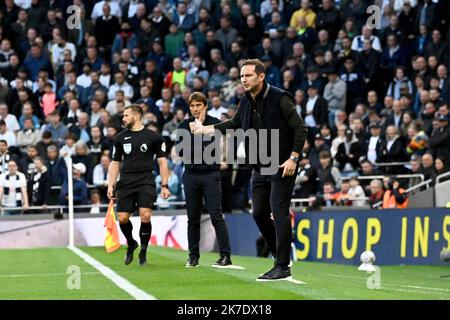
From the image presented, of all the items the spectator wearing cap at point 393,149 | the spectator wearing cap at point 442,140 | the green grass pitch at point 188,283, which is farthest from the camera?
the spectator wearing cap at point 393,149

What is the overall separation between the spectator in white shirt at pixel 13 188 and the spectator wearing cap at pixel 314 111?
6363mm

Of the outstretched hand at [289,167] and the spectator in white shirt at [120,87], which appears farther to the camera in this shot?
the spectator in white shirt at [120,87]

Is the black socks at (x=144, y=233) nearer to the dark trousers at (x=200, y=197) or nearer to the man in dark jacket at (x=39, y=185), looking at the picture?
the dark trousers at (x=200, y=197)

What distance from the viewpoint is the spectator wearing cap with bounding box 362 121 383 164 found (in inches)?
949

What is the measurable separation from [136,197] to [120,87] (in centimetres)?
1393

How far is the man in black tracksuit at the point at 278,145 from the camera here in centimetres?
1209

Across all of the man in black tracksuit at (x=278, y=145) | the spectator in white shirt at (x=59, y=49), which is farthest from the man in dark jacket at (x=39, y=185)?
the man in black tracksuit at (x=278, y=145)

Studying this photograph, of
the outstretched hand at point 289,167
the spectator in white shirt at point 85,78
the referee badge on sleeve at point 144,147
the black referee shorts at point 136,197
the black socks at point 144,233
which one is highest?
the spectator in white shirt at point 85,78

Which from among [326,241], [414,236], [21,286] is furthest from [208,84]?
[21,286]

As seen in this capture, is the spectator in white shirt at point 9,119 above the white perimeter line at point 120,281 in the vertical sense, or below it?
above

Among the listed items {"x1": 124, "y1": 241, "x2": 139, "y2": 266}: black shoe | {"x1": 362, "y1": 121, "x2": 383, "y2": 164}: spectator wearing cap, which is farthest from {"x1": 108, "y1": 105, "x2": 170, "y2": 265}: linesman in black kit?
{"x1": 362, "y1": 121, "x2": 383, "y2": 164}: spectator wearing cap

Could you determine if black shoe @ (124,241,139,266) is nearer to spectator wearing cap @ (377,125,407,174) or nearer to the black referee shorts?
the black referee shorts

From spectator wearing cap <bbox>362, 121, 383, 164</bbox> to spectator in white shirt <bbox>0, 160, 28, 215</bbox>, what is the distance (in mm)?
7546

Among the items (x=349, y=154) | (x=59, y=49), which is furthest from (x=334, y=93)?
(x=59, y=49)
